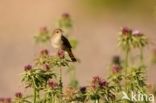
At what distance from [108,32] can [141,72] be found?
862 centimetres

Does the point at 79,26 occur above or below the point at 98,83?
above

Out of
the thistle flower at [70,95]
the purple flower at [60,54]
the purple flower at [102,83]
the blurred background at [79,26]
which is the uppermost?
the blurred background at [79,26]

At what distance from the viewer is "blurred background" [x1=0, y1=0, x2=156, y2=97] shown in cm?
1355

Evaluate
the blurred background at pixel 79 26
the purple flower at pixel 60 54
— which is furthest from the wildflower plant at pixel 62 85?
the blurred background at pixel 79 26

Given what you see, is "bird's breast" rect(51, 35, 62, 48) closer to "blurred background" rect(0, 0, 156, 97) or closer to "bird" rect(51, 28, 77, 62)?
"bird" rect(51, 28, 77, 62)

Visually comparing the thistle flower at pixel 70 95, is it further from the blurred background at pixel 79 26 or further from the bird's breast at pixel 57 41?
the blurred background at pixel 79 26

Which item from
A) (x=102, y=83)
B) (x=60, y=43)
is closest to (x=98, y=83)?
(x=102, y=83)

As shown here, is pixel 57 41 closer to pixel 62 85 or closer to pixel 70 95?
pixel 62 85

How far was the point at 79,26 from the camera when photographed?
16328mm

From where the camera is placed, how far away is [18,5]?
1755 cm

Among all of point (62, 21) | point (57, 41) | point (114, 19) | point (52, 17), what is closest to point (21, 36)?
point (52, 17)

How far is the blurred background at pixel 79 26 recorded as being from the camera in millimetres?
13546

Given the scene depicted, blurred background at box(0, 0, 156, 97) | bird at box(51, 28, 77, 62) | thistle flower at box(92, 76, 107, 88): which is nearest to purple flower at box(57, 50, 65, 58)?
bird at box(51, 28, 77, 62)

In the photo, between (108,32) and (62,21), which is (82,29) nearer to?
(108,32)
